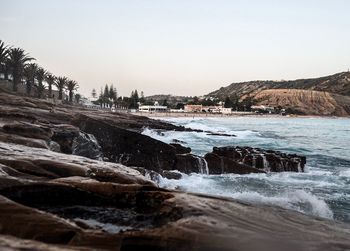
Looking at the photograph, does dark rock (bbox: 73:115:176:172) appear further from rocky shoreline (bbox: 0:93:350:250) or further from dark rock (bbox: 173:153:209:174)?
rocky shoreline (bbox: 0:93:350:250)

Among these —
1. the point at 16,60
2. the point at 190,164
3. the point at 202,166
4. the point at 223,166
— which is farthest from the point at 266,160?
the point at 16,60

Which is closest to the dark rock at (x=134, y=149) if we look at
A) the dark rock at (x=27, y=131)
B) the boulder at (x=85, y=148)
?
the boulder at (x=85, y=148)

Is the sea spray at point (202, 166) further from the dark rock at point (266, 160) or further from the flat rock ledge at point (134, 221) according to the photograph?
the flat rock ledge at point (134, 221)

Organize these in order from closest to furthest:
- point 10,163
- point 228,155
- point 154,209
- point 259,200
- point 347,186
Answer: point 154,209, point 10,163, point 259,200, point 347,186, point 228,155

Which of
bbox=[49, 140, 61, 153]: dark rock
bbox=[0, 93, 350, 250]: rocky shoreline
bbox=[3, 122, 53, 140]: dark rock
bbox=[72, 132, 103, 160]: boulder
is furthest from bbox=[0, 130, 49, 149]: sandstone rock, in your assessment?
bbox=[72, 132, 103, 160]: boulder

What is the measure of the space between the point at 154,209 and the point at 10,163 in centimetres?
334

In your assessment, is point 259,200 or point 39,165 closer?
point 39,165

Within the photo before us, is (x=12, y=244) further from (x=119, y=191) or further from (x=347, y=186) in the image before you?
(x=347, y=186)

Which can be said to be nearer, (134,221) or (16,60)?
(134,221)

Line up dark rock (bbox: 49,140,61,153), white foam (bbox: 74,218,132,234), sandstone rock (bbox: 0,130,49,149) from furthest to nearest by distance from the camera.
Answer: dark rock (bbox: 49,140,61,153) < sandstone rock (bbox: 0,130,49,149) < white foam (bbox: 74,218,132,234)

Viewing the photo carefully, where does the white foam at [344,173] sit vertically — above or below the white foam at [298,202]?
below

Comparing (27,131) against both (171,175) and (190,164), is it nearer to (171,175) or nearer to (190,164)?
(171,175)

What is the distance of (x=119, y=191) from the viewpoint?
6527 millimetres

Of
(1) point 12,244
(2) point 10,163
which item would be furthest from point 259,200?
(1) point 12,244
